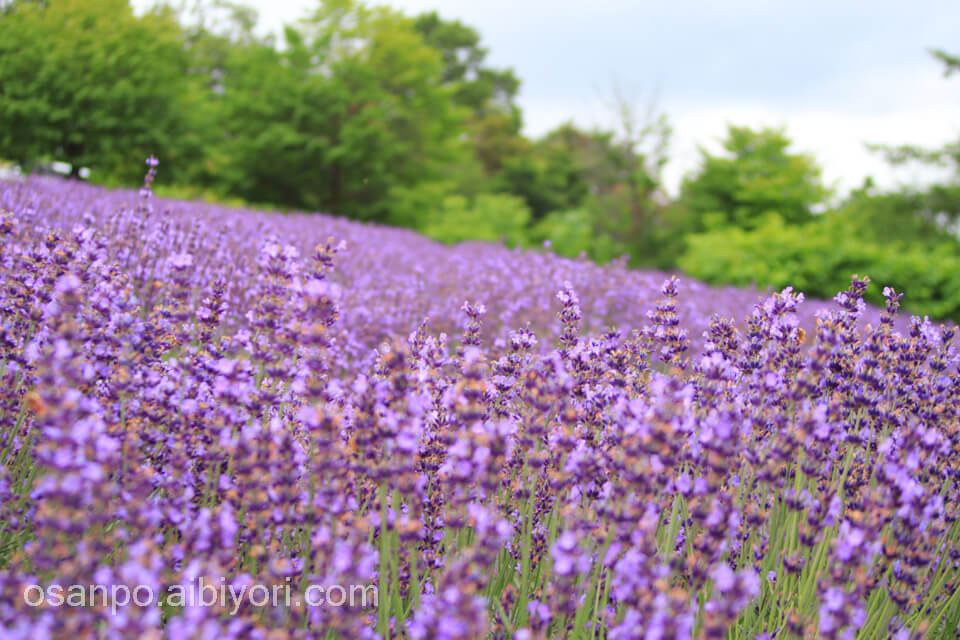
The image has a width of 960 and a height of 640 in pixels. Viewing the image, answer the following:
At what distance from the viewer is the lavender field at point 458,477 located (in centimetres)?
133

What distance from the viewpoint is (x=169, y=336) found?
225 centimetres

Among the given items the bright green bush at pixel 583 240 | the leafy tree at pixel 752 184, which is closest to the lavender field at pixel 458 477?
the bright green bush at pixel 583 240

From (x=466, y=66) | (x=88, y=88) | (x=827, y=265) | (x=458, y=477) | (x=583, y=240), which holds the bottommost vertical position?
(x=458, y=477)

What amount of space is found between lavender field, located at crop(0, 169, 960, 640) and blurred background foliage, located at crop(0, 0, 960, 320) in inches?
367

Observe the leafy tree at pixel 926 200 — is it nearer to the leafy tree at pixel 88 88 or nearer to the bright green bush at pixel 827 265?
the bright green bush at pixel 827 265

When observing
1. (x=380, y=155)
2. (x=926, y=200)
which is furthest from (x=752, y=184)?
(x=380, y=155)

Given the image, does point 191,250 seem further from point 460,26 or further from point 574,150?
point 460,26

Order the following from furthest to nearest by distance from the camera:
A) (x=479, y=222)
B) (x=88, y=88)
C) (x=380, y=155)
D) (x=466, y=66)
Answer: (x=466, y=66)
(x=479, y=222)
(x=380, y=155)
(x=88, y=88)

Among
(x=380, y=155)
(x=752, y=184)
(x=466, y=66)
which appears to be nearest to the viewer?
(x=380, y=155)

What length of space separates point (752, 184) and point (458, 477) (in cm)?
2050

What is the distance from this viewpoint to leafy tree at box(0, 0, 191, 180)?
1381 centimetres

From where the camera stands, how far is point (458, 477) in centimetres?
151

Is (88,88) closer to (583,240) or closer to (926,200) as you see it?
(583,240)

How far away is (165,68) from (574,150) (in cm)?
2299
